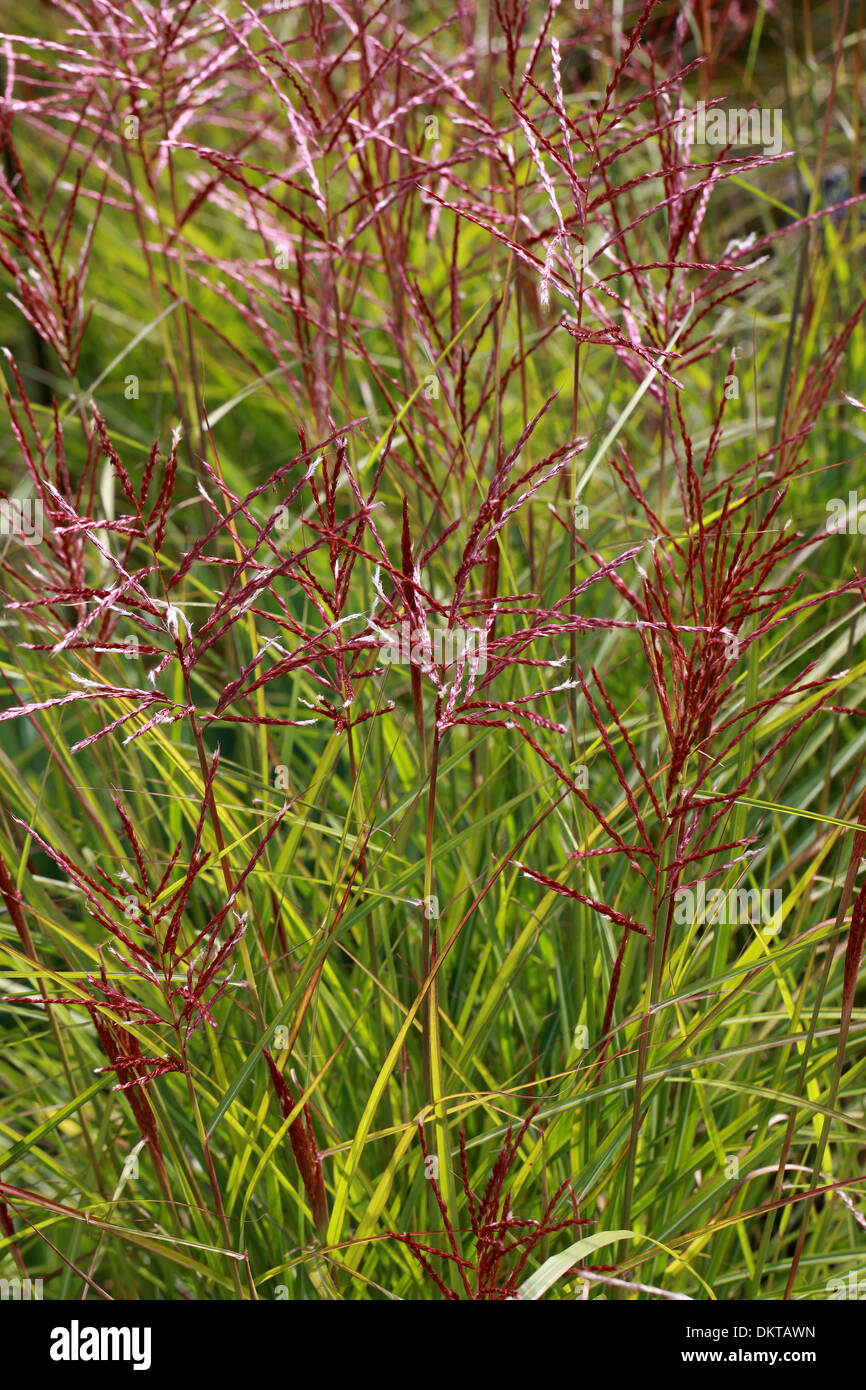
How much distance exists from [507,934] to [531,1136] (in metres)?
0.26

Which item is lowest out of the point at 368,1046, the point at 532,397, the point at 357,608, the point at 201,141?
the point at 368,1046

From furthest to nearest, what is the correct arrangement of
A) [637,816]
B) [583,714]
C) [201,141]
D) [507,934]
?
[201,141], [583,714], [507,934], [637,816]

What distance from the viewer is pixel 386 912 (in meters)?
1.27

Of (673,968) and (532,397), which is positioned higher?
(532,397)

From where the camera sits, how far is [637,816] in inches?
32.2

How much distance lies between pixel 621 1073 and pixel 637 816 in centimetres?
48

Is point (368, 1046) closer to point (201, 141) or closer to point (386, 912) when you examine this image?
point (386, 912)

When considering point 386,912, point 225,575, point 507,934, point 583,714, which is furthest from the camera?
point 225,575

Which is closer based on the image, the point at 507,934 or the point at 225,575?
the point at 507,934

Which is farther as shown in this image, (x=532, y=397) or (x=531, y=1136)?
(x=532, y=397)
